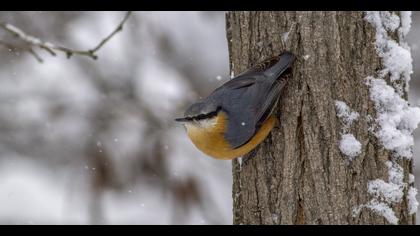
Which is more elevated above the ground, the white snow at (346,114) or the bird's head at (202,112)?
the bird's head at (202,112)

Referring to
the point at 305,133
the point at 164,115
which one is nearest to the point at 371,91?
the point at 305,133

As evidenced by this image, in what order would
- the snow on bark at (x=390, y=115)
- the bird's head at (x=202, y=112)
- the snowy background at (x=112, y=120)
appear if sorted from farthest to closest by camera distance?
the snowy background at (x=112, y=120) → the bird's head at (x=202, y=112) → the snow on bark at (x=390, y=115)

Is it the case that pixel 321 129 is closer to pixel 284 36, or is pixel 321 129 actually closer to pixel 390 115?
pixel 390 115

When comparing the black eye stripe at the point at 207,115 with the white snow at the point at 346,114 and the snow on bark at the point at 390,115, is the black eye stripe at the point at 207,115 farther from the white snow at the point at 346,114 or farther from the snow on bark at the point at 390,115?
the snow on bark at the point at 390,115

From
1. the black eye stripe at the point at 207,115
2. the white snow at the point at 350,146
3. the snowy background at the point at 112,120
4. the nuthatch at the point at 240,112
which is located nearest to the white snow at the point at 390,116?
the white snow at the point at 350,146

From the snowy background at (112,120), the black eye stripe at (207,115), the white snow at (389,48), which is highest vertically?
the snowy background at (112,120)

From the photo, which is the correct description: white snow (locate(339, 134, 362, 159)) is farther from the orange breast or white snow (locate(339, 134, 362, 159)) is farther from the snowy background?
the snowy background

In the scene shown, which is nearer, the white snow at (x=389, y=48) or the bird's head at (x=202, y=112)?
the white snow at (x=389, y=48)

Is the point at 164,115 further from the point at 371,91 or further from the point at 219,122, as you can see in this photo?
the point at 371,91

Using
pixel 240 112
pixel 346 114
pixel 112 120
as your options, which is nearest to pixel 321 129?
pixel 346 114
